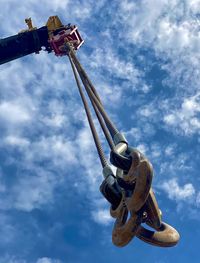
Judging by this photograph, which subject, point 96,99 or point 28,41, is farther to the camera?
point 28,41

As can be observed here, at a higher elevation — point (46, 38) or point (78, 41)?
point (46, 38)

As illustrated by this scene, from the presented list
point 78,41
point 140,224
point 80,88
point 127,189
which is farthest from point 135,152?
point 78,41

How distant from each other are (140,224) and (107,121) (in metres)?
2.23

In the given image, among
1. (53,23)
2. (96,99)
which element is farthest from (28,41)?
(96,99)

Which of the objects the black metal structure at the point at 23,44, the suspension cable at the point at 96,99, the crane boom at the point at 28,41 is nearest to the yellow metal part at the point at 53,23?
the crane boom at the point at 28,41

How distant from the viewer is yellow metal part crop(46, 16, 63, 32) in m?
19.4

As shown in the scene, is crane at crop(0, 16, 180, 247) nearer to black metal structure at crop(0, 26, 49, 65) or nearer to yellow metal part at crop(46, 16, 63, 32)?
yellow metal part at crop(46, 16, 63, 32)

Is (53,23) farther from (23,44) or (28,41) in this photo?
(23,44)

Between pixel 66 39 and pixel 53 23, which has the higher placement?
pixel 53 23

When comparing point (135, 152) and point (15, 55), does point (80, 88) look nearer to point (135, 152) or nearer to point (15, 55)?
point (135, 152)

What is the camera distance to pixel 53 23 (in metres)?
19.6

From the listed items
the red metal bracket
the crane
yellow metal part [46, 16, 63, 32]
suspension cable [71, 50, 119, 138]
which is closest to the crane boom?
yellow metal part [46, 16, 63, 32]

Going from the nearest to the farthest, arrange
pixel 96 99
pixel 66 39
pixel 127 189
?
pixel 127 189 < pixel 96 99 < pixel 66 39

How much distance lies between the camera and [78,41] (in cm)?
1806
